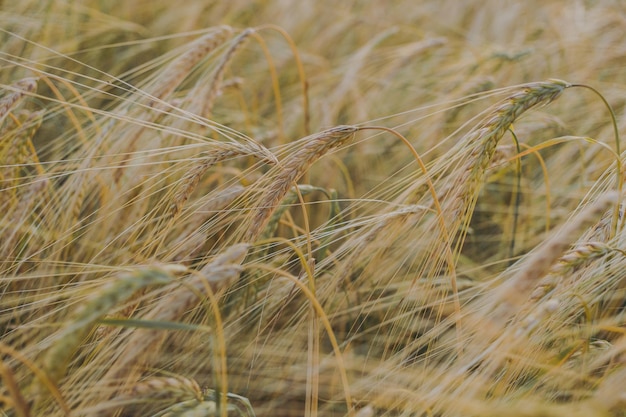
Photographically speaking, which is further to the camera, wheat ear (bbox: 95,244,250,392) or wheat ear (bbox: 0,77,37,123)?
wheat ear (bbox: 0,77,37,123)

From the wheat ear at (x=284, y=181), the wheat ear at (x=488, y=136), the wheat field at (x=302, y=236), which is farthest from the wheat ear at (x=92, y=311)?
the wheat ear at (x=488, y=136)

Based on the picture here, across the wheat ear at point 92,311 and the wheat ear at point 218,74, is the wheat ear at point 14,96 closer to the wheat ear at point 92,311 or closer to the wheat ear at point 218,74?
the wheat ear at point 218,74

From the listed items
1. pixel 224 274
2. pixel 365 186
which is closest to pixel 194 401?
pixel 224 274

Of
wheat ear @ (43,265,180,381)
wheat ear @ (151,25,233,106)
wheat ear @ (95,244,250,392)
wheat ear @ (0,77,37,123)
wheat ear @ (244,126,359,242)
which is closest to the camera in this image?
wheat ear @ (43,265,180,381)

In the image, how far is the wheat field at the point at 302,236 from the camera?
2.48 feet

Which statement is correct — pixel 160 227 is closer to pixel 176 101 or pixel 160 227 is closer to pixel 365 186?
pixel 176 101

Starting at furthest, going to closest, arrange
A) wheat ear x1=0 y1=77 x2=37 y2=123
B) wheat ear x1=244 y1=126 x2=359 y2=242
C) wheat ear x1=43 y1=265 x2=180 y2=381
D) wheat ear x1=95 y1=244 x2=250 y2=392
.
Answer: wheat ear x1=0 y1=77 x2=37 y2=123, wheat ear x1=244 y1=126 x2=359 y2=242, wheat ear x1=95 y1=244 x2=250 y2=392, wheat ear x1=43 y1=265 x2=180 y2=381

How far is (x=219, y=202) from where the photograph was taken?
3.13ft

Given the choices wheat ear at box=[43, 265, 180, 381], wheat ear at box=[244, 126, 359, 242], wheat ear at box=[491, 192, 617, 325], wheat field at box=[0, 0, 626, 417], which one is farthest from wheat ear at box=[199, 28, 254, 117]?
wheat ear at box=[491, 192, 617, 325]

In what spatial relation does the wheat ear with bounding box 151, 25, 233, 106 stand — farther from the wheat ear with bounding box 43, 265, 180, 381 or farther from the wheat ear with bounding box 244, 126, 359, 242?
the wheat ear with bounding box 43, 265, 180, 381

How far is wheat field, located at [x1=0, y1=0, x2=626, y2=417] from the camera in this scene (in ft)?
2.48

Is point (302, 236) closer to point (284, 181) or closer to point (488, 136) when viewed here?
point (284, 181)

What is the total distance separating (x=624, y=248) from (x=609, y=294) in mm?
164

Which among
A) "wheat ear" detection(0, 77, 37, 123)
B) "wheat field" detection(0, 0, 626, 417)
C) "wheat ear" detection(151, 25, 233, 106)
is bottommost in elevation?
"wheat field" detection(0, 0, 626, 417)
